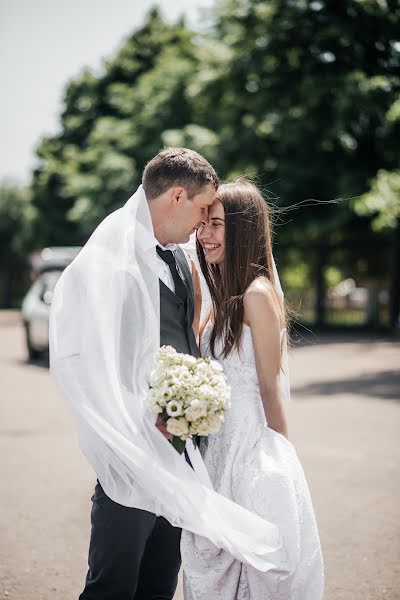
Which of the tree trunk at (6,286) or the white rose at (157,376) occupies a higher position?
the white rose at (157,376)

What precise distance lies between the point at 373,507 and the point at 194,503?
120 inches

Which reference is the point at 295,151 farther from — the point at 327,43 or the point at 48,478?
the point at 48,478

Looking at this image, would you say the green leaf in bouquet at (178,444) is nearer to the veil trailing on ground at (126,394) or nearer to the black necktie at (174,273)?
the veil trailing on ground at (126,394)

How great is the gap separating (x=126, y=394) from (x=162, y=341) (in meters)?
0.32

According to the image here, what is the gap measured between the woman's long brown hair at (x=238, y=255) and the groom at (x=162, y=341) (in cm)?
12

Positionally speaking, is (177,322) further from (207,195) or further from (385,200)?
(385,200)

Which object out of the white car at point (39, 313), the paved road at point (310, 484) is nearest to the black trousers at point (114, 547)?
the paved road at point (310, 484)

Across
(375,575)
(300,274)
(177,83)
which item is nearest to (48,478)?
(375,575)

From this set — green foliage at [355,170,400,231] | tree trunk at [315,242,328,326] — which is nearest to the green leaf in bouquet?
green foliage at [355,170,400,231]

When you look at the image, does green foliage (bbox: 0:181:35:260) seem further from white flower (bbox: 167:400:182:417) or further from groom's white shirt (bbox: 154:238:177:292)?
white flower (bbox: 167:400:182:417)

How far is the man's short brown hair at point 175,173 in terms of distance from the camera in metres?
3.01

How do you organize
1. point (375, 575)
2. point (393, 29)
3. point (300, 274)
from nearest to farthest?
point (375, 575)
point (393, 29)
point (300, 274)

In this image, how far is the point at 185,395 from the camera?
263 cm

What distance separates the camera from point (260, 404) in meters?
3.17
